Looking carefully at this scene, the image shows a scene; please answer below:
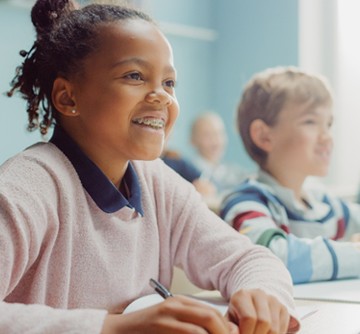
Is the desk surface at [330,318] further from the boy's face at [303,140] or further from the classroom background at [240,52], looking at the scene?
the classroom background at [240,52]

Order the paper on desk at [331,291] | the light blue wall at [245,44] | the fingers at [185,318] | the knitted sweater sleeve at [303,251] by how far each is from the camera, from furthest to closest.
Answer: the light blue wall at [245,44] → the knitted sweater sleeve at [303,251] → the paper on desk at [331,291] → the fingers at [185,318]

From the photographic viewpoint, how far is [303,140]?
1395 mm

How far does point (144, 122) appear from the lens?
872 millimetres

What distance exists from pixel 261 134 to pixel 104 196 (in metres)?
0.66

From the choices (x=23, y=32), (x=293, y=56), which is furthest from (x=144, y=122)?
(x=293, y=56)

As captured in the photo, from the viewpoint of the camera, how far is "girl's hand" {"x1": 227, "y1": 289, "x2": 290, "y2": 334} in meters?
0.68

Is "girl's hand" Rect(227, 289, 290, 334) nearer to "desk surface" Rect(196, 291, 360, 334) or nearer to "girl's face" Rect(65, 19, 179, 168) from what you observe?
"desk surface" Rect(196, 291, 360, 334)

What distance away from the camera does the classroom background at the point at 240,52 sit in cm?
308

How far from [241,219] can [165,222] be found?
0.88 ft

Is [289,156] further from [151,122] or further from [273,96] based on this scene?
[151,122]

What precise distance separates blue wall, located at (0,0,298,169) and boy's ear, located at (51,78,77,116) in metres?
3.11

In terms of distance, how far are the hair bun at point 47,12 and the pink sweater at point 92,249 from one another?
17 cm

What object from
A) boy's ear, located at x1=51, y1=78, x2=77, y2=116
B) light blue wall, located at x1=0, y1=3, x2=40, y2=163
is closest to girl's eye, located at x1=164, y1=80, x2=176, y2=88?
boy's ear, located at x1=51, y1=78, x2=77, y2=116

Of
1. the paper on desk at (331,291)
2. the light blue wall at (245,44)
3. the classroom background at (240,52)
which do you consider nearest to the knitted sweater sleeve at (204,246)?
the paper on desk at (331,291)
